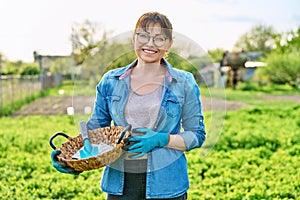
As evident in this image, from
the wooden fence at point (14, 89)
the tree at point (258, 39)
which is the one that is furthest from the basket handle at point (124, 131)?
the tree at point (258, 39)

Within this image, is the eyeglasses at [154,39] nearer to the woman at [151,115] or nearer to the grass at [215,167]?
the woman at [151,115]

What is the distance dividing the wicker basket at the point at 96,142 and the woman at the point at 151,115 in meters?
0.05

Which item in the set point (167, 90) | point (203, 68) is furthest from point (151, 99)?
point (203, 68)

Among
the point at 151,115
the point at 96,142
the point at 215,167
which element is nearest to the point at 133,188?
the point at 96,142

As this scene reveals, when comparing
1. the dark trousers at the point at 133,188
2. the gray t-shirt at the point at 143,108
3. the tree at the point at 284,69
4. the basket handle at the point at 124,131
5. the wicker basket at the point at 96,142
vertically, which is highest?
the gray t-shirt at the point at 143,108

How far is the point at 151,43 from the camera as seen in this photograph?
1.96 m

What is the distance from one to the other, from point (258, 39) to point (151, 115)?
181ft

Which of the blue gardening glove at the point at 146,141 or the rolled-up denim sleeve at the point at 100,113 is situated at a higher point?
the rolled-up denim sleeve at the point at 100,113

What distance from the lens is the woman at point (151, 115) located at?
197 centimetres

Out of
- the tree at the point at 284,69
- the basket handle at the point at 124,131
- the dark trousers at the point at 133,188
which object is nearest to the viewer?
the basket handle at the point at 124,131

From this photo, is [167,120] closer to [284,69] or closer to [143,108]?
[143,108]

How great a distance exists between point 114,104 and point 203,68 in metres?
0.71

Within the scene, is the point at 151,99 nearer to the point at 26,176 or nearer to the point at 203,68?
the point at 203,68

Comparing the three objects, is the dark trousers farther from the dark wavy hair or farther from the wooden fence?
the wooden fence
